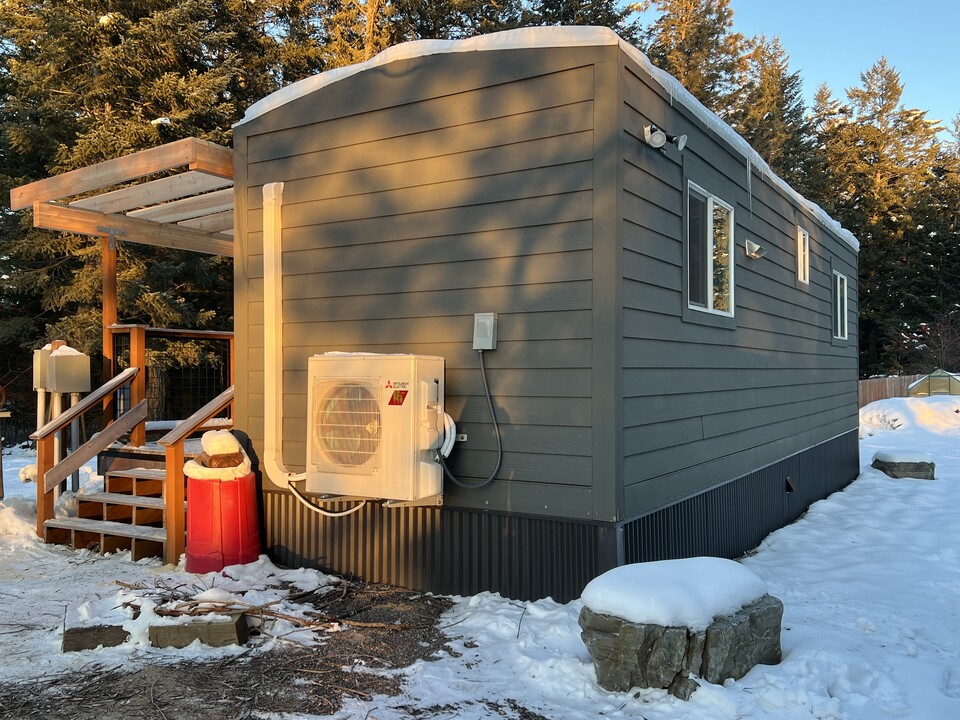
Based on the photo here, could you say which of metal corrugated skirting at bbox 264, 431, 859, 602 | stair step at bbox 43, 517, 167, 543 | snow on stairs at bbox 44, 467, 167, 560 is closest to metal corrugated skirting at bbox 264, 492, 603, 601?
metal corrugated skirting at bbox 264, 431, 859, 602

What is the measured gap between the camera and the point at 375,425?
12.8 ft

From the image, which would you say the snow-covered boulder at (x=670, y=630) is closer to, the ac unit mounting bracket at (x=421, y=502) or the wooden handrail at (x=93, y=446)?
the ac unit mounting bracket at (x=421, y=502)

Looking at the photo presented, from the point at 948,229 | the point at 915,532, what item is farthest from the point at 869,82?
the point at 915,532

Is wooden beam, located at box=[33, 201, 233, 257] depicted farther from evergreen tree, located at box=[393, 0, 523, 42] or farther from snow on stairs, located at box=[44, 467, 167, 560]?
evergreen tree, located at box=[393, 0, 523, 42]

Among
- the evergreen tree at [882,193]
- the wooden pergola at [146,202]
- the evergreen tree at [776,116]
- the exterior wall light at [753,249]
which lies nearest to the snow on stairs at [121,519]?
the wooden pergola at [146,202]

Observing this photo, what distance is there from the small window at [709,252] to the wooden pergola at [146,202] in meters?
3.17

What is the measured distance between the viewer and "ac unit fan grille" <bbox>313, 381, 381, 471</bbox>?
12.8ft

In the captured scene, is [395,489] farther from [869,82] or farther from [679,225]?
[869,82]

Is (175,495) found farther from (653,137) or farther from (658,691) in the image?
(653,137)

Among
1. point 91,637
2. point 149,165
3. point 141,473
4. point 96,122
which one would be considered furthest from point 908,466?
point 96,122

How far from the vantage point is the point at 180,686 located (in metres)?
2.96

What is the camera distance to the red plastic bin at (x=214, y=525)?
14.6 feet

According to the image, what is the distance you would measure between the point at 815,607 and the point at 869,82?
113 ft

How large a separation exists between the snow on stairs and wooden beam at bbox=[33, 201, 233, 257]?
206cm
